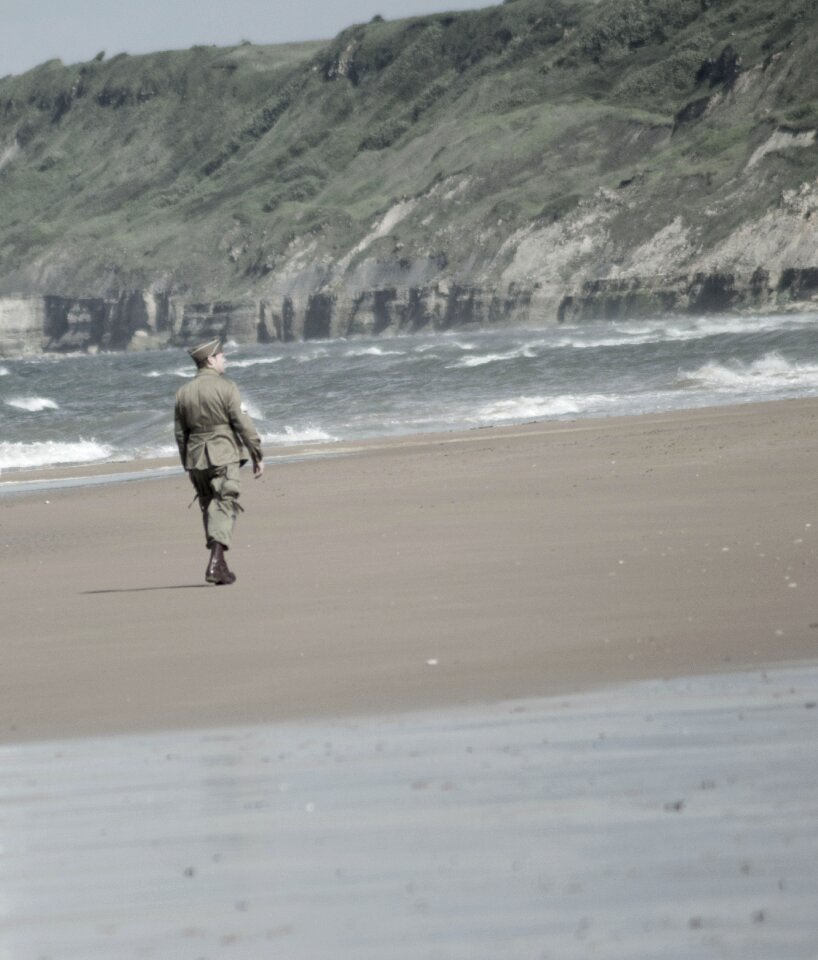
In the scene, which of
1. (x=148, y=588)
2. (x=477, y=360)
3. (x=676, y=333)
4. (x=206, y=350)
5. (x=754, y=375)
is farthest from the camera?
(x=676, y=333)

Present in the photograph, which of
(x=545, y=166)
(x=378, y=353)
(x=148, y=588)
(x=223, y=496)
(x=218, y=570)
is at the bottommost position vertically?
(x=378, y=353)

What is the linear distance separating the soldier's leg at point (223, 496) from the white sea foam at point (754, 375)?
2094 centimetres

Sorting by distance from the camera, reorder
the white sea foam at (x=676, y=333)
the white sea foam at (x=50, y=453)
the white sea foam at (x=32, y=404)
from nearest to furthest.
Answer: the white sea foam at (x=50, y=453)
the white sea foam at (x=32, y=404)
the white sea foam at (x=676, y=333)

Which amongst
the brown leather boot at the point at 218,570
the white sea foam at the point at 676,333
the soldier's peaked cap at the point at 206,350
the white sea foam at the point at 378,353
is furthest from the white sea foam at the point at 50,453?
the white sea foam at the point at 378,353

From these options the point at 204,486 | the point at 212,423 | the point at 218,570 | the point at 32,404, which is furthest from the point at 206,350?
the point at 32,404

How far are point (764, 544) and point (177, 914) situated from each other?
21.0 feet

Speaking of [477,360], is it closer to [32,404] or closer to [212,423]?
[32,404]

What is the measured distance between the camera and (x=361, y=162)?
190 meters

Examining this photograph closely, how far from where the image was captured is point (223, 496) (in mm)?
10312

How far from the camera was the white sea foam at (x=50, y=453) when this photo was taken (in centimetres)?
2770

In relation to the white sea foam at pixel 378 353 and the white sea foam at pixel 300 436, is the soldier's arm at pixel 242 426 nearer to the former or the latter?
the white sea foam at pixel 300 436

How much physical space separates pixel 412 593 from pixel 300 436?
2044 centimetres

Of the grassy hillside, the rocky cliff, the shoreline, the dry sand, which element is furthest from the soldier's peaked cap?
the grassy hillside

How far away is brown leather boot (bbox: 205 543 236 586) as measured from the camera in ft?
32.7
